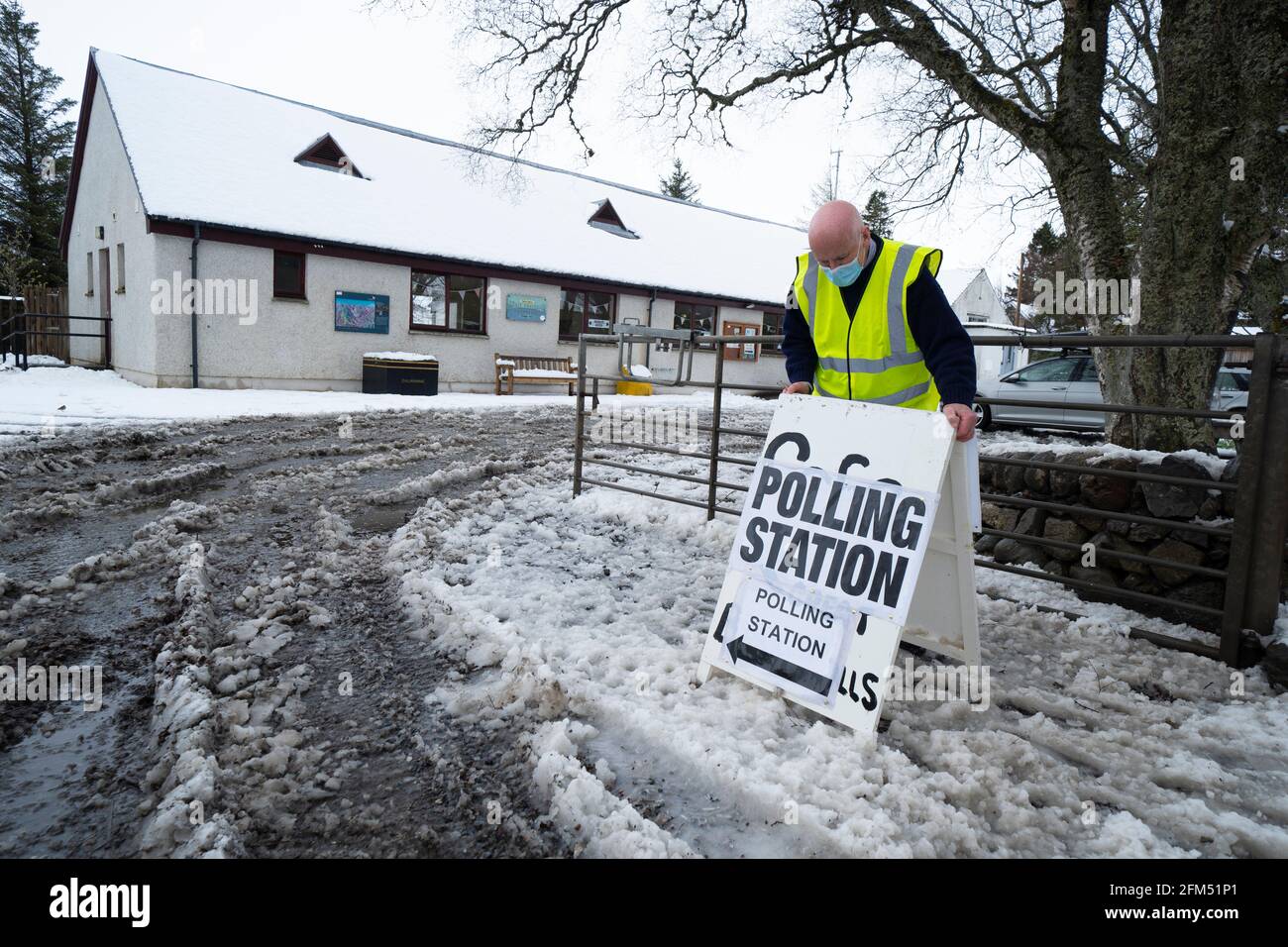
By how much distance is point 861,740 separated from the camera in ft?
9.01

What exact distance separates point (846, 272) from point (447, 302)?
17.6 metres

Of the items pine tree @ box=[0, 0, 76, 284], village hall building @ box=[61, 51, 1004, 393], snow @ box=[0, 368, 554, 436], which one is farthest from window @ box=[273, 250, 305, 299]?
pine tree @ box=[0, 0, 76, 284]

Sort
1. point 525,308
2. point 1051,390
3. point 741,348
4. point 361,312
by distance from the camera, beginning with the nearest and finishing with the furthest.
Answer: point 1051,390 → point 361,312 → point 525,308 → point 741,348

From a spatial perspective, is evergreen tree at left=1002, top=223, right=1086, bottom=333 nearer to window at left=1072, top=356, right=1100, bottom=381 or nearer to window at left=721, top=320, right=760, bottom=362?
window at left=721, top=320, right=760, bottom=362

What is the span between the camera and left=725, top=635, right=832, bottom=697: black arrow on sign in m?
2.94

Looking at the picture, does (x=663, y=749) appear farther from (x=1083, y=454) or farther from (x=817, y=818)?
(x=1083, y=454)

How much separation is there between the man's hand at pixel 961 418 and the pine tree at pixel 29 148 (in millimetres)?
40405

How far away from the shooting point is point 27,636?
138 inches

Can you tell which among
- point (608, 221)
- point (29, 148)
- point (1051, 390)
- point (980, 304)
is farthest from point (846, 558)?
point (980, 304)

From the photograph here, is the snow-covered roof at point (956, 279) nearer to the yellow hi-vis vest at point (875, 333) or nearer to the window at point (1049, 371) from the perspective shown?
the window at point (1049, 371)

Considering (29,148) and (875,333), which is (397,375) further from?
(29,148)

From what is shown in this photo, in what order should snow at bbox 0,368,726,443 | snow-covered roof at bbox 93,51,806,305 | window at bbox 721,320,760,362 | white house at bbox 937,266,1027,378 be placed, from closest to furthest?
snow at bbox 0,368,726,443
snow-covered roof at bbox 93,51,806,305
window at bbox 721,320,760,362
white house at bbox 937,266,1027,378

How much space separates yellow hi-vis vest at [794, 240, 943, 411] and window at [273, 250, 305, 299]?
1602 centimetres

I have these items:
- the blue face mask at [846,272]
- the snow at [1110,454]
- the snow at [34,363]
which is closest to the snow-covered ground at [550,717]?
the snow at [1110,454]
